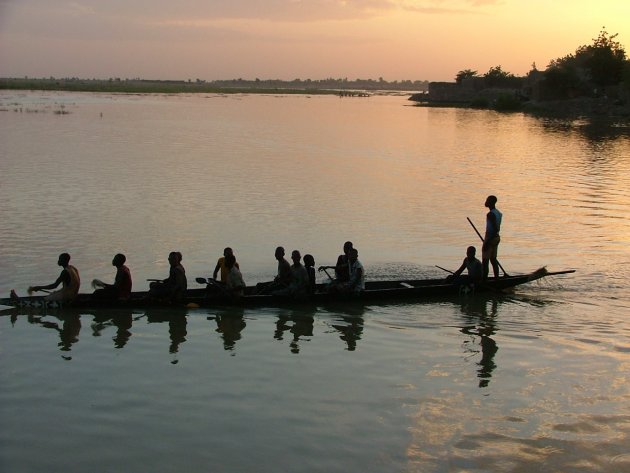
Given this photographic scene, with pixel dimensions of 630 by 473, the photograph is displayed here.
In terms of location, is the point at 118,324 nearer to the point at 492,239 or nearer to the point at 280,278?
the point at 280,278

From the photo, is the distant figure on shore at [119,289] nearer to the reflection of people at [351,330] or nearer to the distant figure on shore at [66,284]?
the distant figure on shore at [66,284]

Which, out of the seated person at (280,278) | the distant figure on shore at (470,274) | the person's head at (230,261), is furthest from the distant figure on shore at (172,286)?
the distant figure on shore at (470,274)

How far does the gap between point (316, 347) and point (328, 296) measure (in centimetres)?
201

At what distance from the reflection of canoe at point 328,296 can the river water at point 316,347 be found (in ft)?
0.70

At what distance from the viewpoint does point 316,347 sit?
35.9 feet

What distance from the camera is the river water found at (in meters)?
7.66

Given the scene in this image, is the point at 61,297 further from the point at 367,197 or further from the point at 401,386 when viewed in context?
the point at 367,197

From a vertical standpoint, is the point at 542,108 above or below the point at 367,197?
above

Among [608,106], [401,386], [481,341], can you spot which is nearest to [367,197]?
[481,341]

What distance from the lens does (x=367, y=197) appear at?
25766mm

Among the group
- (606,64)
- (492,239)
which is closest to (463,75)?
(606,64)

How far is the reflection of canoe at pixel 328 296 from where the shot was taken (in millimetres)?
12164

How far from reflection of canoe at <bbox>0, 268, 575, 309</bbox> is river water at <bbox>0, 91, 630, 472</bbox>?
213mm

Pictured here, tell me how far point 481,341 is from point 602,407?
2784 millimetres
